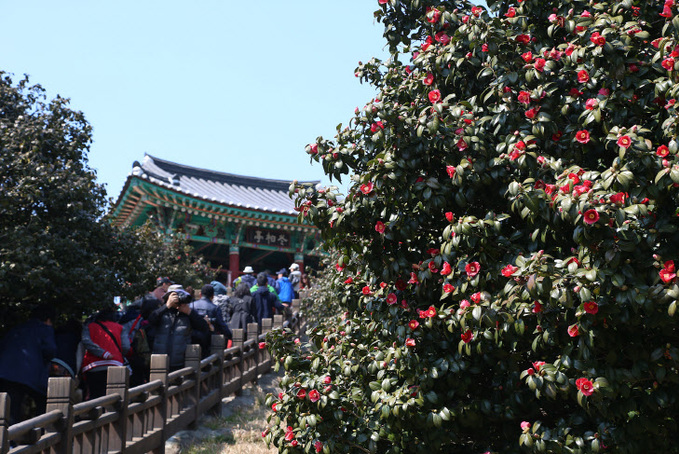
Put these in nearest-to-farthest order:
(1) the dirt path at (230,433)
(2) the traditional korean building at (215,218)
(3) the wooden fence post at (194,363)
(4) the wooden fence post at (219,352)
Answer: (1) the dirt path at (230,433)
(3) the wooden fence post at (194,363)
(4) the wooden fence post at (219,352)
(2) the traditional korean building at (215,218)

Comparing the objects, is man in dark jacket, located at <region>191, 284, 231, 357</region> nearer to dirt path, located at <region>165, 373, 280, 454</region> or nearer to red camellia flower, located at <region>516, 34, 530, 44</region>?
dirt path, located at <region>165, 373, 280, 454</region>

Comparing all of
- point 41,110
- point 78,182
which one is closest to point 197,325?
point 78,182

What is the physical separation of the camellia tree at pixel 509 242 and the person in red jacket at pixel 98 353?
282 centimetres

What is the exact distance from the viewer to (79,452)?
5.11m

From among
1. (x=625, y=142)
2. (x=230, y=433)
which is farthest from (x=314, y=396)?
(x=230, y=433)

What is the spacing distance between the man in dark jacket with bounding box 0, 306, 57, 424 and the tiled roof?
786 inches

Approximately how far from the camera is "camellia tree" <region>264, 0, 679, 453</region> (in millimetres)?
3078

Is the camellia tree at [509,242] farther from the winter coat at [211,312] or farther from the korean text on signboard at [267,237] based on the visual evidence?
the korean text on signboard at [267,237]

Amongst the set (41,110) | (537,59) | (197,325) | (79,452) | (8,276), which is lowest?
(79,452)

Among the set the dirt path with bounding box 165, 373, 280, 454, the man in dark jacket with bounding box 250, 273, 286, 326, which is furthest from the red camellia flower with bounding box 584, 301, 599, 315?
the man in dark jacket with bounding box 250, 273, 286, 326

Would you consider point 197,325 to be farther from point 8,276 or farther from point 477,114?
point 477,114

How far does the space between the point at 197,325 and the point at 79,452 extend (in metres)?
2.98

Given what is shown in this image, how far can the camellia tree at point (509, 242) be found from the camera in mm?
3078

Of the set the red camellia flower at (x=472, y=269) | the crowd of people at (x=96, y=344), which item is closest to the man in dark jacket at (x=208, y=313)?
the crowd of people at (x=96, y=344)
